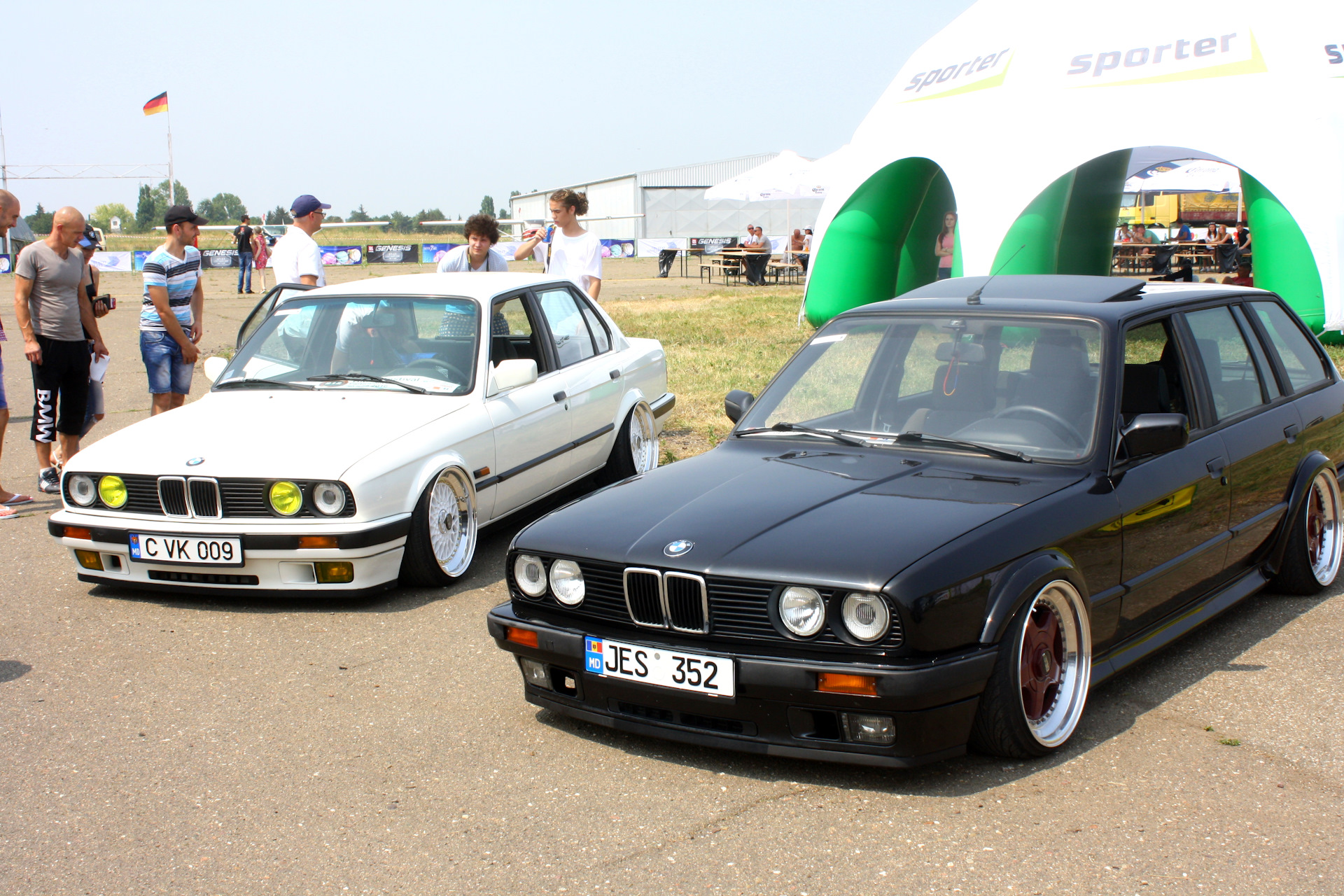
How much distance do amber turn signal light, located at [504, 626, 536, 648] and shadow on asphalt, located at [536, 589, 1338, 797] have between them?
1.22 ft

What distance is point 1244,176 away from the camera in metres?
12.8

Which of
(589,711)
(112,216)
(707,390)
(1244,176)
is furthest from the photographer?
(112,216)

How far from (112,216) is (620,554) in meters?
138

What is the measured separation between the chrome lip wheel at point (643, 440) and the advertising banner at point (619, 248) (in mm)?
47634

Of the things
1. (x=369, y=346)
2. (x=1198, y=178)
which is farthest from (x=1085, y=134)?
(x=1198, y=178)

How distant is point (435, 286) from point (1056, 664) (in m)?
4.16

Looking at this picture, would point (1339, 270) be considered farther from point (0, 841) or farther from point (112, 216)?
point (112, 216)

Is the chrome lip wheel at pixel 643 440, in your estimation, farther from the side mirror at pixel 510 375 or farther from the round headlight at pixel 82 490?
the round headlight at pixel 82 490

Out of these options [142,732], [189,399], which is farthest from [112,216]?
[142,732]

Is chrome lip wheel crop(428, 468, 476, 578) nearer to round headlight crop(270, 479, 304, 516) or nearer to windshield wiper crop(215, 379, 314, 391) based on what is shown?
round headlight crop(270, 479, 304, 516)

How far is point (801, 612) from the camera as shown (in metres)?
3.27

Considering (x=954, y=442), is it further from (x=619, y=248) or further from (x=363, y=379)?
(x=619, y=248)

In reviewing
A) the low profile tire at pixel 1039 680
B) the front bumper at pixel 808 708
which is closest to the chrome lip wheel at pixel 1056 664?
the low profile tire at pixel 1039 680

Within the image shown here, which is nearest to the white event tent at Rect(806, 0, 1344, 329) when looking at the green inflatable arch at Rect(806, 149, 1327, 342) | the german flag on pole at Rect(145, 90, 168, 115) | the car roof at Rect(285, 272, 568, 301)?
the green inflatable arch at Rect(806, 149, 1327, 342)
